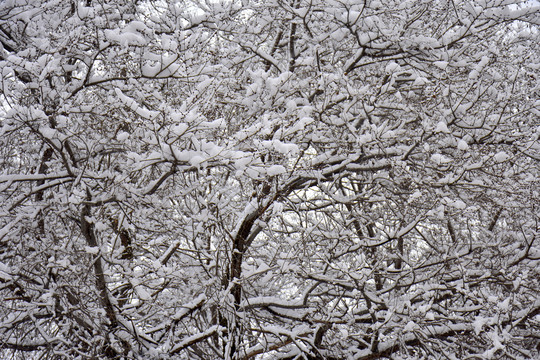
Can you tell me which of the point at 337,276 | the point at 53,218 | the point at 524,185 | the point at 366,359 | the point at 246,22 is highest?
the point at 246,22

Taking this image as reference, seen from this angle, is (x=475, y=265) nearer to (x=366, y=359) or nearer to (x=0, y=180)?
(x=366, y=359)

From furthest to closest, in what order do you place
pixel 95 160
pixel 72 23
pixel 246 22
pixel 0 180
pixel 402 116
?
pixel 246 22, pixel 402 116, pixel 95 160, pixel 72 23, pixel 0 180

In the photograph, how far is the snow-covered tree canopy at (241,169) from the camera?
350 cm

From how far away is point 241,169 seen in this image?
9.85 ft

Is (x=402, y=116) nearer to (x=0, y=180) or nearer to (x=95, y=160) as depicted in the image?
(x=95, y=160)

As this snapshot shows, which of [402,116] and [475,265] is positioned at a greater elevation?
[402,116]

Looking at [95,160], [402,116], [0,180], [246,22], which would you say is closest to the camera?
[0,180]

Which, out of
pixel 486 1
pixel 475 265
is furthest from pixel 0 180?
pixel 475 265

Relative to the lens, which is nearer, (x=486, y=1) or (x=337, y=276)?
(x=486, y=1)

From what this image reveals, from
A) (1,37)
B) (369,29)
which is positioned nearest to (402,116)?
(369,29)

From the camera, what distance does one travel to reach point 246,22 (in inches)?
208

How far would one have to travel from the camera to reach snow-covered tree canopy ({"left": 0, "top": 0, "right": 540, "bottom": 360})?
3.50 metres

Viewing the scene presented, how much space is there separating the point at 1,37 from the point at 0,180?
1818 millimetres

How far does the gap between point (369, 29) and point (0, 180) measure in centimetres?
338
